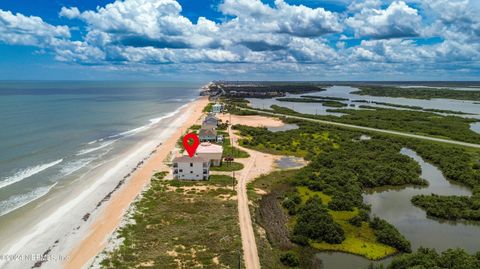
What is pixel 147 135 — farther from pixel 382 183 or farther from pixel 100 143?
pixel 382 183

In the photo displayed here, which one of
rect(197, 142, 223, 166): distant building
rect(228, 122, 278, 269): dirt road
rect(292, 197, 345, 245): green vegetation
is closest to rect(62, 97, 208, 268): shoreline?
rect(197, 142, 223, 166): distant building

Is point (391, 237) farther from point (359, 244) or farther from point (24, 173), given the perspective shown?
point (24, 173)

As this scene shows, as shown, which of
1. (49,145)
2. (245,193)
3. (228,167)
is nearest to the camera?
(245,193)

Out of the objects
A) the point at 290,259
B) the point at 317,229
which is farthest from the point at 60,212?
the point at 317,229

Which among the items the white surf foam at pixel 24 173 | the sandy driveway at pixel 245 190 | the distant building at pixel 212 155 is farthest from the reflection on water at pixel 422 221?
the white surf foam at pixel 24 173

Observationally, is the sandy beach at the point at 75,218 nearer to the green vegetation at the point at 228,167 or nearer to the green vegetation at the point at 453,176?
the green vegetation at the point at 228,167

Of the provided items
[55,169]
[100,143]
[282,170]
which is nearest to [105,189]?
[55,169]
